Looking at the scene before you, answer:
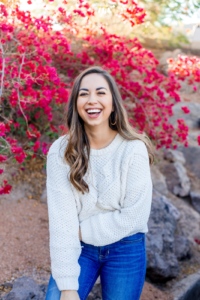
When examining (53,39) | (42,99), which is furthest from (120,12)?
(42,99)

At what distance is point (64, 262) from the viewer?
1.52 m

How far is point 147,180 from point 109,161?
259mm

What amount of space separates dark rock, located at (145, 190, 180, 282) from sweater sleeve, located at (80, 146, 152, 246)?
3.72 feet

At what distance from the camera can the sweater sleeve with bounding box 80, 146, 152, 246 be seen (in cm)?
159

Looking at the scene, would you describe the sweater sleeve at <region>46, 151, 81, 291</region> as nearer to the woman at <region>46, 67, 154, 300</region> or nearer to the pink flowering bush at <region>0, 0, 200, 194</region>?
the woman at <region>46, 67, 154, 300</region>

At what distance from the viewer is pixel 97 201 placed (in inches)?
66.8

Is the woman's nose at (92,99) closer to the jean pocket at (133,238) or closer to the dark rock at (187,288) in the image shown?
the jean pocket at (133,238)

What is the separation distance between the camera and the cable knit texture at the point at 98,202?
62.1 inches

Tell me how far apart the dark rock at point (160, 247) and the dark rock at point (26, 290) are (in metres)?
1.12

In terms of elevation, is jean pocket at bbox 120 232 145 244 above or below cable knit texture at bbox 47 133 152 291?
below

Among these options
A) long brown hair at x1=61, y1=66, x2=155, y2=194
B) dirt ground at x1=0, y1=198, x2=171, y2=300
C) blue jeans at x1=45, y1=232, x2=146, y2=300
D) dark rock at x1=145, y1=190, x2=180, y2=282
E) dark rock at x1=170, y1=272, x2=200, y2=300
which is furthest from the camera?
dark rock at x1=145, y1=190, x2=180, y2=282

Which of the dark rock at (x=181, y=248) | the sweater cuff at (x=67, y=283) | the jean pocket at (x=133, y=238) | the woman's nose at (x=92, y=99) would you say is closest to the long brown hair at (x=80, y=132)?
the woman's nose at (x=92, y=99)

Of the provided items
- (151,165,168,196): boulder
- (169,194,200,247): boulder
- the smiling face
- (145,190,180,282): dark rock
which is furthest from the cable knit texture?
(151,165,168,196): boulder

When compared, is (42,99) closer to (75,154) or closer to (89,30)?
(75,154)
